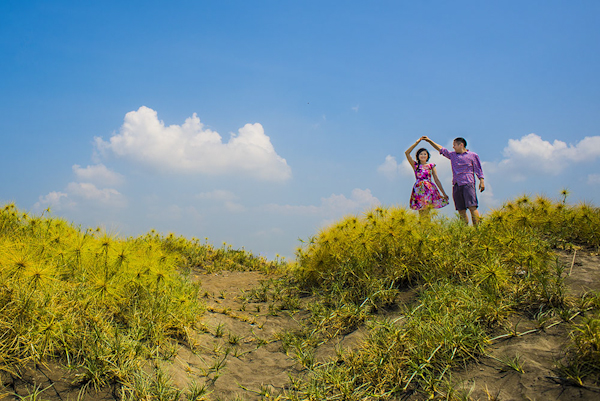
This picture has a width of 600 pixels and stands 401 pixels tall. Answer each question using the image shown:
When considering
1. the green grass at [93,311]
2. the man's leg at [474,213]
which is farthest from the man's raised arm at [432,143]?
the green grass at [93,311]

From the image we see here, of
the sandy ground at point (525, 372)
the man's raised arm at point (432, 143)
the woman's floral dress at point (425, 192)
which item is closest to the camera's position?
the sandy ground at point (525, 372)

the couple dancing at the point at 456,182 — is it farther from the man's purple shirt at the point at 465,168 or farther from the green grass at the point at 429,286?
the green grass at the point at 429,286

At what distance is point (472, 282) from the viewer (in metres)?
4.23

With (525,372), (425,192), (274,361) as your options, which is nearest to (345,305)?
(274,361)

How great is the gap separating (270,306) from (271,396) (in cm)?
236

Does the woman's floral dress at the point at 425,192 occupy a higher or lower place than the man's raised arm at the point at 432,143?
lower

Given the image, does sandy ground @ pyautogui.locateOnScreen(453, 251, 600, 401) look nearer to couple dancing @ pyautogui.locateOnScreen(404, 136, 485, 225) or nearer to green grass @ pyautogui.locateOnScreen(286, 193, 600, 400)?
green grass @ pyautogui.locateOnScreen(286, 193, 600, 400)

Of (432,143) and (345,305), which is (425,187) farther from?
(345,305)

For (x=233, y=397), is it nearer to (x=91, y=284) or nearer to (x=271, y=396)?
(x=271, y=396)

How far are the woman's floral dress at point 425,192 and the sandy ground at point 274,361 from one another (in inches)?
96.1

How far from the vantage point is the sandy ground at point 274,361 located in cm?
268

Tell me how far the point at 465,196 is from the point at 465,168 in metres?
0.54

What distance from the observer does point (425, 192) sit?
23.1 ft

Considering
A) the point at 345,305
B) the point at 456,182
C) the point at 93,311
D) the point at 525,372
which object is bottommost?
the point at 525,372
